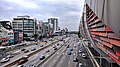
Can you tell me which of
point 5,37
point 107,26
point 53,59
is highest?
point 107,26

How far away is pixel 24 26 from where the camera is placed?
141750mm

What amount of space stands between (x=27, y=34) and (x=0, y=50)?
76679mm

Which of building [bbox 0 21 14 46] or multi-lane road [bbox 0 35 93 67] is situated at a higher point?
building [bbox 0 21 14 46]

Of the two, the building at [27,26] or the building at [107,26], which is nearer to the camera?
the building at [107,26]

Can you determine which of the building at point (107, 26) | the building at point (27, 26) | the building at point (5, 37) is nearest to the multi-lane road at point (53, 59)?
the building at point (107, 26)

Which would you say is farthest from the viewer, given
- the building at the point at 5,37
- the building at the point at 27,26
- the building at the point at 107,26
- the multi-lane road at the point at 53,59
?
the building at the point at 27,26

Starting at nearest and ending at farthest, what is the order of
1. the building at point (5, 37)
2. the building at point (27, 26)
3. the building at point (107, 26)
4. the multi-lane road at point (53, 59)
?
the building at point (107, 26) → the multi-lane road at point (53, 59) → the building at point (5, 37) → the building at point (27, 26)

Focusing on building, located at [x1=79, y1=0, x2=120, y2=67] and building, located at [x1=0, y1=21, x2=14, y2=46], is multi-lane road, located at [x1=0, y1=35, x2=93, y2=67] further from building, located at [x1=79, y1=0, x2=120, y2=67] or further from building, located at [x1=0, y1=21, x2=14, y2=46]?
building, located at [x1=0, y1=21, x2=14, y2=46]

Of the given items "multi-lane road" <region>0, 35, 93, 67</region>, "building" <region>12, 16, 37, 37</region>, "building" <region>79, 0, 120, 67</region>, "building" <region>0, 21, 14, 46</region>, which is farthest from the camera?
"building" <region>12, 16, 37, 37</region>

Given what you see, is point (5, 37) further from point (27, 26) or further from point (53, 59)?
point (27, 26)

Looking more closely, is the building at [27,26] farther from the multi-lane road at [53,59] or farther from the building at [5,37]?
the multi-lane road at [53,59]

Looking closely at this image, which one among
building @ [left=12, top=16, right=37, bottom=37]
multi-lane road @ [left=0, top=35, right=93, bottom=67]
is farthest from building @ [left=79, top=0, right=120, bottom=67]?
building @ [left=12, top=16, right=37, bottom=37]

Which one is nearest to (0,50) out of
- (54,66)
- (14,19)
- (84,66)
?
(54,66)

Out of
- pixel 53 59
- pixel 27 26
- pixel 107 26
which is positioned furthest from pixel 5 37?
pixel 107 26
